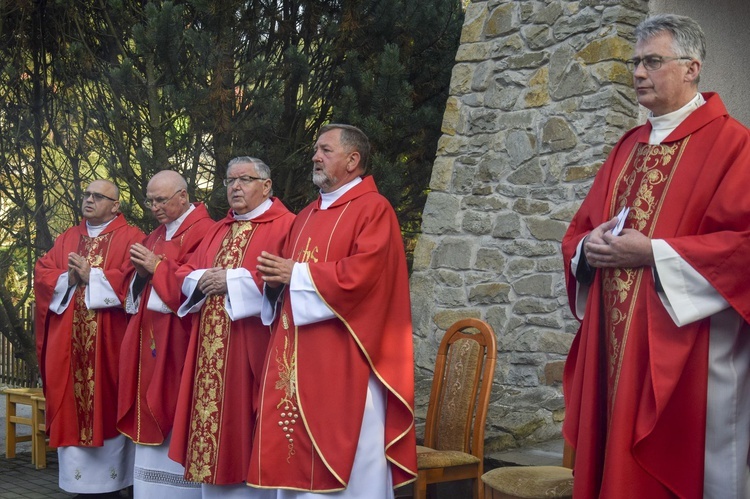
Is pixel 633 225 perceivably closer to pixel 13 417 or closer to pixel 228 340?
pixel 228 340

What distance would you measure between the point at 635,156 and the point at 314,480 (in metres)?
1.85

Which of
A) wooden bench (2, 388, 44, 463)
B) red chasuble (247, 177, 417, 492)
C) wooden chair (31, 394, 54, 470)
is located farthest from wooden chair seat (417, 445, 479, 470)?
wooden bench (2, 388, 44, 463)

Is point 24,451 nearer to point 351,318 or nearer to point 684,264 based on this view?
point 351,318

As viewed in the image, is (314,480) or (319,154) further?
(319,154)

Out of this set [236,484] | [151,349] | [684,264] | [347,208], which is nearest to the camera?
[684,264]

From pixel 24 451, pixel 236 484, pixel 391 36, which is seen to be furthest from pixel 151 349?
pixel 391 36

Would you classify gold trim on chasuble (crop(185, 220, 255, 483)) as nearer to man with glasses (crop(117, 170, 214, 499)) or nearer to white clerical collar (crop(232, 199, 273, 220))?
white clerical collar (crop(232, 199, 273, 220))

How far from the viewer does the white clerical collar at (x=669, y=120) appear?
318 centimetres

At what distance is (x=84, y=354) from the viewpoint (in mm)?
6340

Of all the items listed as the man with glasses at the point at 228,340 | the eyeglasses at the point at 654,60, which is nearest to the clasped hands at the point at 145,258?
the man with glasses at the point at 228,340

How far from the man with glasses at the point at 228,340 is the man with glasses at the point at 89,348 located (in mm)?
1148

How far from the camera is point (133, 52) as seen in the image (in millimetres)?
8688

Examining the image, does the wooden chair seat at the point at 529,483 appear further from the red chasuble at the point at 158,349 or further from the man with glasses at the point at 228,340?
the red chasuble at the point at 158,349

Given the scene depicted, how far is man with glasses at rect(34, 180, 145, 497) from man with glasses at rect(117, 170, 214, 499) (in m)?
0.35
